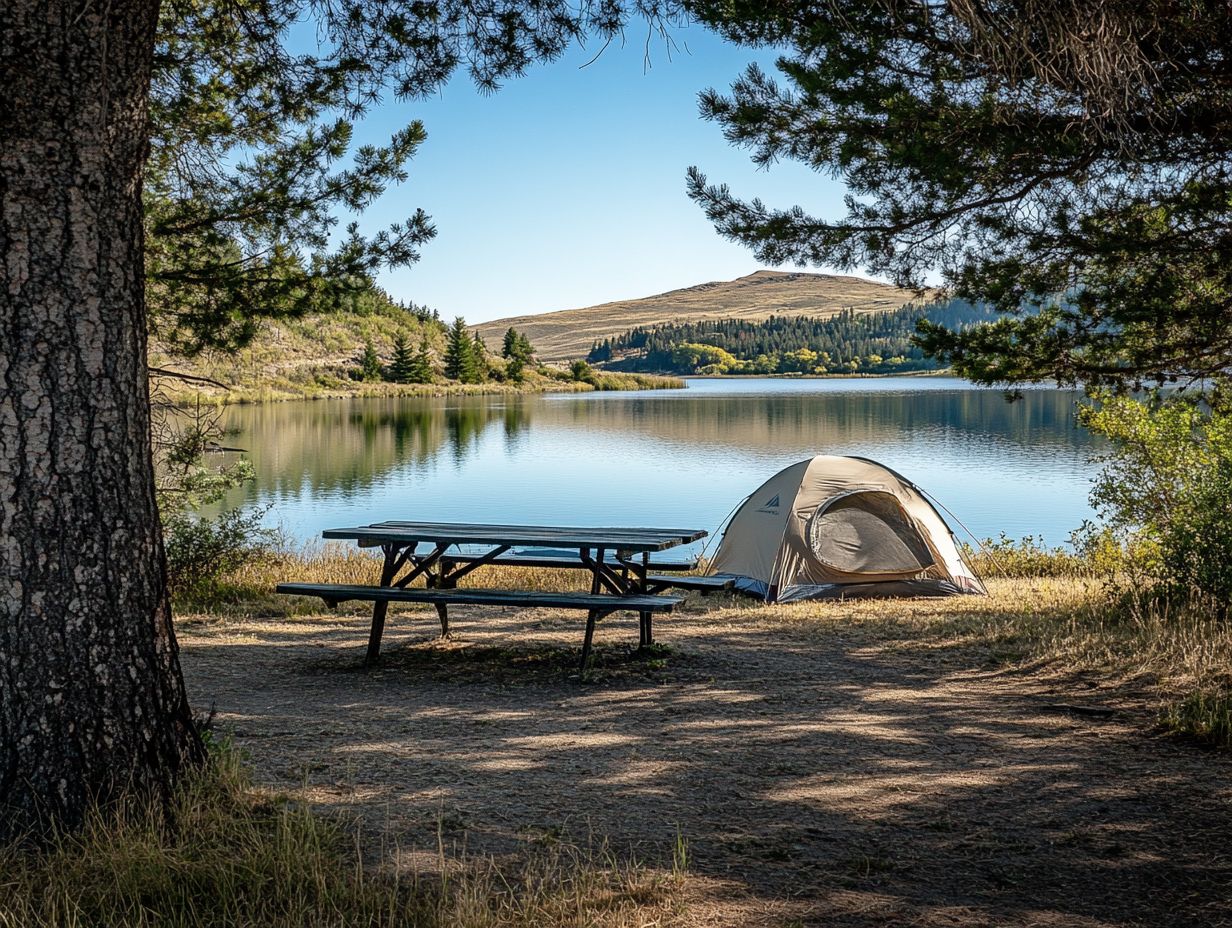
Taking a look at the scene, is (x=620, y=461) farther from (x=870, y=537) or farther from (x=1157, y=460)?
(x=870, y=537)

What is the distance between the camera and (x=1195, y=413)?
10570mm

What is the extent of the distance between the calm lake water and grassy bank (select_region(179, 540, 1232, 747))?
3.09 metres

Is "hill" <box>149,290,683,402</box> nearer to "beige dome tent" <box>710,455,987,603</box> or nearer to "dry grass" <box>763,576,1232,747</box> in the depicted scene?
"beige dome tent" <box>710,455,987,603</box>

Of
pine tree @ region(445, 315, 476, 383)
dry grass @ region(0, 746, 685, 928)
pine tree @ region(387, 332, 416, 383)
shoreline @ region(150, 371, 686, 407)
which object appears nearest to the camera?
dry grass @ region(0, 746, 685, 928)

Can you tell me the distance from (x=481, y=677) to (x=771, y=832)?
310cm

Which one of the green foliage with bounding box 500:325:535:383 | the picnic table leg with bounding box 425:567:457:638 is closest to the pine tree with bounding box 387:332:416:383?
the green foliage with bounding box 500:325:535:383

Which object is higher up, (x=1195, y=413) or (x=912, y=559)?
(x=1195, y=413)

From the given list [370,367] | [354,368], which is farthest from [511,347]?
[370,367]

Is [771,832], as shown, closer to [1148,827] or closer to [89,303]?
[1148,827]

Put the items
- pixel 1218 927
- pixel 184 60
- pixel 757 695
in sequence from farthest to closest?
pixel 184 60, pixel 757 695, pixel 1218 927

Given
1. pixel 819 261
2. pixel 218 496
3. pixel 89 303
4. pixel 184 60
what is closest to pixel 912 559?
pixel 819 261

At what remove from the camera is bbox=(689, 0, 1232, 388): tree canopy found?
5.78 m

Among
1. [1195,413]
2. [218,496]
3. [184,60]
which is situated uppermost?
[184,60]

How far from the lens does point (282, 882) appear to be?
121 inches
